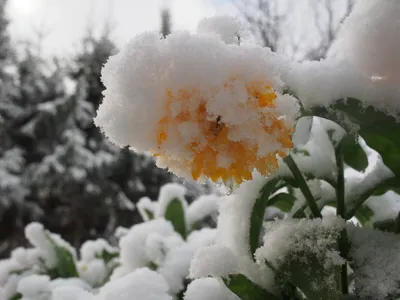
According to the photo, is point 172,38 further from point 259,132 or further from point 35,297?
point 35,297

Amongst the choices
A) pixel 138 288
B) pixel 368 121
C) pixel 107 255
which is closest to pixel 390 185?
pixel 368 121

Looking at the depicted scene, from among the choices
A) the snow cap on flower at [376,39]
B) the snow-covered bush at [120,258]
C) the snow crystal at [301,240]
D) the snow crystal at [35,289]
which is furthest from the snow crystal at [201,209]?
the snow cap on flower at [376,39]

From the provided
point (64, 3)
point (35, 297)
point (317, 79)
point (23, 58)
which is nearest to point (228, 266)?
point (317, 79)

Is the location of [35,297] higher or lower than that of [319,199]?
higher

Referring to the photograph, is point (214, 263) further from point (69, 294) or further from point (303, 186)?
point (69, 294)

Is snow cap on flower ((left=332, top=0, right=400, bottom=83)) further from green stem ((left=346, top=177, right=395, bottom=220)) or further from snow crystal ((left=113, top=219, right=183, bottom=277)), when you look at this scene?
snow crystal ((left=113, top=219, right=183, bottom=277))

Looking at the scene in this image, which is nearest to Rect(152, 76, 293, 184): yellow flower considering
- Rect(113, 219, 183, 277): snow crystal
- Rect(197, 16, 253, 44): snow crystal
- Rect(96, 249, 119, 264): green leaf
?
Rect(197, 16, 253, 44): snow crystal

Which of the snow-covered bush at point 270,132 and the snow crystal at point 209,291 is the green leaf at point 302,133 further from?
the snow crystal at point 209,291
